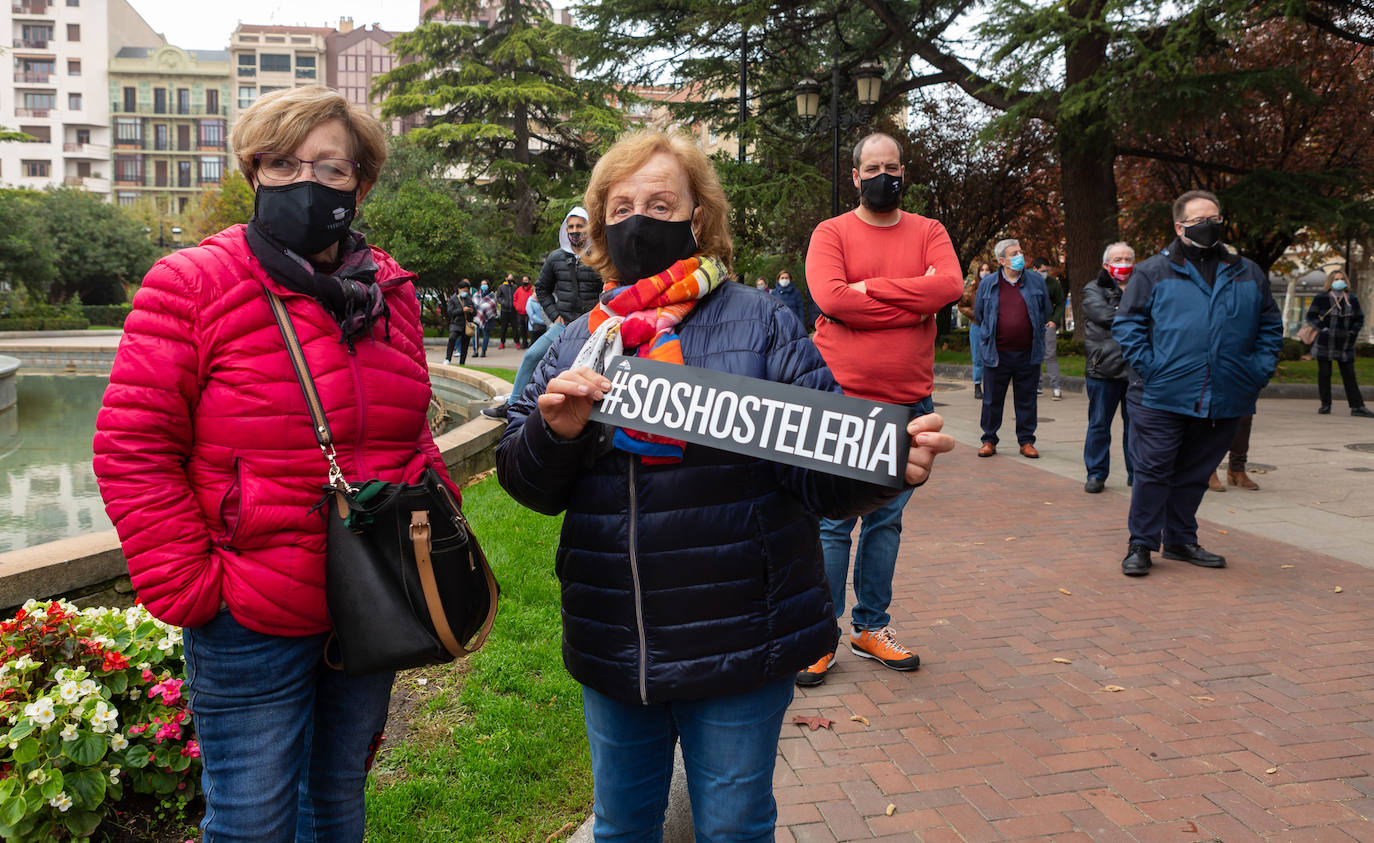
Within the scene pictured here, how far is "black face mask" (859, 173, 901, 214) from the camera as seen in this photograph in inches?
161

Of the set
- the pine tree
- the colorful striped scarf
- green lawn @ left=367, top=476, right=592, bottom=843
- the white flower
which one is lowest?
green lawn @ left=367, top=476, right=592, bottom=843

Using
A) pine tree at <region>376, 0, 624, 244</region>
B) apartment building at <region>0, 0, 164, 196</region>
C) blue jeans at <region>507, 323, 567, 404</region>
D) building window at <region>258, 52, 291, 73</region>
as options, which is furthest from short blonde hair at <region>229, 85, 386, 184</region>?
building window at <region>258, 52, 291, 73</region>

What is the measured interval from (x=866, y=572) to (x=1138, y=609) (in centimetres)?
188

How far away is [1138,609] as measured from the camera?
5117mm

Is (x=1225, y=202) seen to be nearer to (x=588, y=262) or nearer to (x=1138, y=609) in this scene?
(x=1138, y=609)

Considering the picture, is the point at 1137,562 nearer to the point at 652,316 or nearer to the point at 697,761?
the point at 697,761

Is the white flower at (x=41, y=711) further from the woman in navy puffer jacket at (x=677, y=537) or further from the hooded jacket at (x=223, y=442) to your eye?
the woman in navy puffer jacket at (x=677, y=537)

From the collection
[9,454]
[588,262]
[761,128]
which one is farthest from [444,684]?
[761,128]

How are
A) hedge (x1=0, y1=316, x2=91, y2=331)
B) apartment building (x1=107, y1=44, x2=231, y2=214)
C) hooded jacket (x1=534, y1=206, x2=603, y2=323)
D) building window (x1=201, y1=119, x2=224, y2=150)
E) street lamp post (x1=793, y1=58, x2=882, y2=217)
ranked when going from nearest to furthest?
hooded jacket (x1=534, y1=206, x2=603, y2=323), street lamp post (x1=793, y1=58, x2=882, y2=217), hedge (x1=0, y1=316, x2=91, y2=331), apartment building (x1=107, y1=44, x2=231, y2=214), building window (x1=201, y1=119, x2=224, y2=150)

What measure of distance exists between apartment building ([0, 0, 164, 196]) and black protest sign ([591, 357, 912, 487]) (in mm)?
106067

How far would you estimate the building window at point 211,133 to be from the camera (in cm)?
10156

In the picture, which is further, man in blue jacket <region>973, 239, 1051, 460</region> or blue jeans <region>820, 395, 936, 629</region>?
man in blue jacket <region>973, 239, 1051, 460</region>

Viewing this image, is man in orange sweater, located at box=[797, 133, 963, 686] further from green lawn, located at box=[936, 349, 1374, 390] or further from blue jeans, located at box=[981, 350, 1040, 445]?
green lawn, located at box=[936, 349, 1374, 390]

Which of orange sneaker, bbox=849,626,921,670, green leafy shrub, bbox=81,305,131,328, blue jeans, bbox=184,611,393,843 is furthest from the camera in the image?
green leafy shrub, bbox=81,305,131,328
